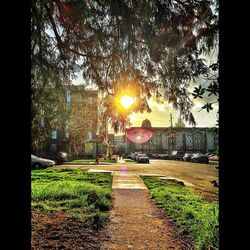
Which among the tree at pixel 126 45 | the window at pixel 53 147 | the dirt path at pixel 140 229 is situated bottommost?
the dirt path at pixel 140 229

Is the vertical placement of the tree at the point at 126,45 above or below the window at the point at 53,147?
above

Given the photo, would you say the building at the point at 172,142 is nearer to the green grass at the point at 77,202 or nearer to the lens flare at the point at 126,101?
the green grass at the point at 77,202

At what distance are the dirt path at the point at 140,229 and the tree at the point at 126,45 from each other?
2085mm

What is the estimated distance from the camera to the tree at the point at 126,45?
4.79 metres

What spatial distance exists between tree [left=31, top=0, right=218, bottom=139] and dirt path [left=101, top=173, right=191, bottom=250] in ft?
6.84

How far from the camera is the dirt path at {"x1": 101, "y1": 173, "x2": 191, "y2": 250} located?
17.1 ft

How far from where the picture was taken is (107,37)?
5.97 meters

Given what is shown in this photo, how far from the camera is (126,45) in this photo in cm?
549

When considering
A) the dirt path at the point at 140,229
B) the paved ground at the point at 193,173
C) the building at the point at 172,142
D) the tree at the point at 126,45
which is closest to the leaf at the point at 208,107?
the tree at the point at 126,45
